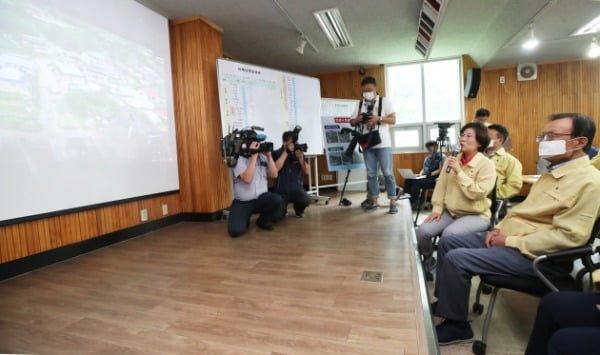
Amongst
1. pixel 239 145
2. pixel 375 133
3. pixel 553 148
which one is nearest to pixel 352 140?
pixel 375 133

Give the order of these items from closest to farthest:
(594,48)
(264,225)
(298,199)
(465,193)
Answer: (465,193) < (264,225) < (298,199) < (594,48)

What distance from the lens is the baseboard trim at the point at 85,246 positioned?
2149 millimetres

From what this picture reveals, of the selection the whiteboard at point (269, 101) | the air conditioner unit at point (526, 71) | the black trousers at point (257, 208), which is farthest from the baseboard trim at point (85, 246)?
the air conditioner unit at point (526, 71)

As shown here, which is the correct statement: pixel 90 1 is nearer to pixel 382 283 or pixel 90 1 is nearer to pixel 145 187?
pixel 145 187

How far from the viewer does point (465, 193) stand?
1.85 m

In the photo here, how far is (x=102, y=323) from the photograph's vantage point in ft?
4.89

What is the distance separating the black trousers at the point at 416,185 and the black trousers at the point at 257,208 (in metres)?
2.29

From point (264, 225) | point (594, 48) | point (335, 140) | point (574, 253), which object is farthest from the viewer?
point (335, 140)

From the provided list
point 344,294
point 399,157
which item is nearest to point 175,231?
point 344,294

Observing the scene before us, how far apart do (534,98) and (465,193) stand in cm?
504

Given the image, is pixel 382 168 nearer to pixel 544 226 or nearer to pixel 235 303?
pixel 544 226

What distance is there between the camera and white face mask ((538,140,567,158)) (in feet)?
4.40

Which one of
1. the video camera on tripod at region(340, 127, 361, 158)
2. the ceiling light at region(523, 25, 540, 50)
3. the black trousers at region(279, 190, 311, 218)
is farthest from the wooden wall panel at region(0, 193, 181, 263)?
the ceiling light at region(523, 25, 540, 50)

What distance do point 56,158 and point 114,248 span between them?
2.99ft
